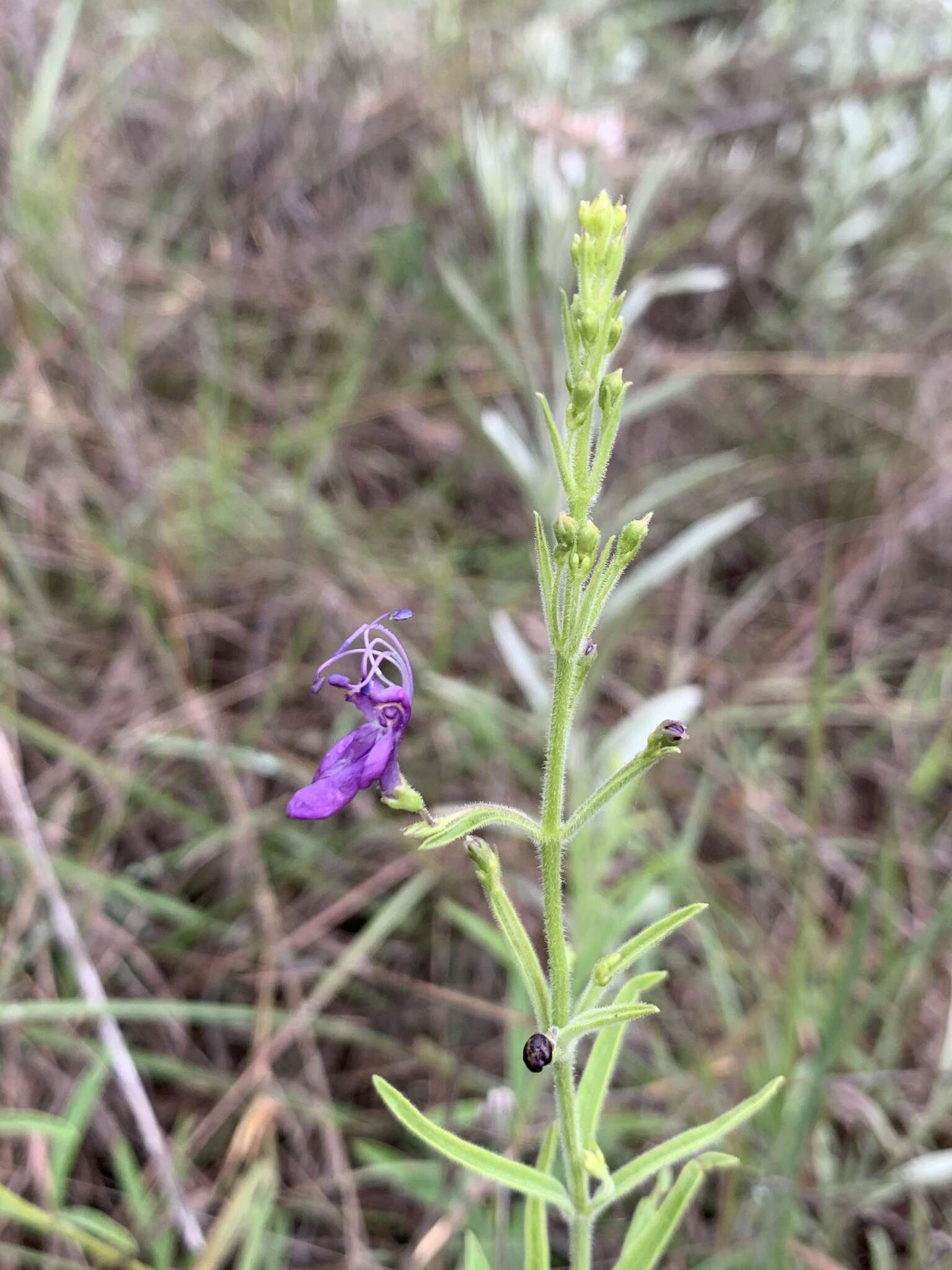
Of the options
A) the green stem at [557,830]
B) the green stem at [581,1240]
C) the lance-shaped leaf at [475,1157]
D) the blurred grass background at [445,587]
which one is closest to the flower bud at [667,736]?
the green stem at [557,830]

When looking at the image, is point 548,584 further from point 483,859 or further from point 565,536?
point 483,859

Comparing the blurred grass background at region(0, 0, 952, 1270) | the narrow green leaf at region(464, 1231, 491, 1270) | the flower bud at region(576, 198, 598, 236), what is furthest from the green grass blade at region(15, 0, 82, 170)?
the narrow green leaf at region(464, 1231, 491, 1270)

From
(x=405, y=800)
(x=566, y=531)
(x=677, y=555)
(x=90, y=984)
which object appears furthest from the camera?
(x=677, y=555)

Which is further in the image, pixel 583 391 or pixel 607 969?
pixel 607 969

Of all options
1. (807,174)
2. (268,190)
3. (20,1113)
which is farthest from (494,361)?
(20,1113)

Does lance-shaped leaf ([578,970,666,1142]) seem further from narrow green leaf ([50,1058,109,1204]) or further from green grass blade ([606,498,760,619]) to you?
green grass blade ([606,498,760,619])

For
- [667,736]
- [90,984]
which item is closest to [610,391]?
[667,736]
